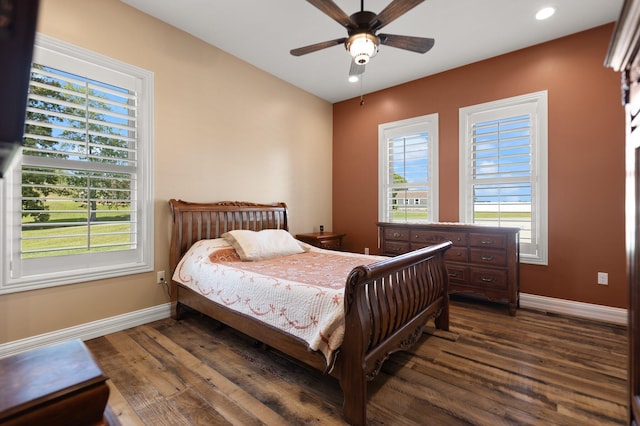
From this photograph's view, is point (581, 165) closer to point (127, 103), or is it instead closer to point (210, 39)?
point (210, 39)

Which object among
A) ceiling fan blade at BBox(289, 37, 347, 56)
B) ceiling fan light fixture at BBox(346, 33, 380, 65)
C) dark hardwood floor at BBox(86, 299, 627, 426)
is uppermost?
ceiling fan blade at BBox(289, 37, 347, 56)

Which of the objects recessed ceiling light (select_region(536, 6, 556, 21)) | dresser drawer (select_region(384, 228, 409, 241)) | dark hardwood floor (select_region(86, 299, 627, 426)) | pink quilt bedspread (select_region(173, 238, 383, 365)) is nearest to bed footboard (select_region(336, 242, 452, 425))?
pink quilt bedspread (select_region(173, 238, 383, 365))

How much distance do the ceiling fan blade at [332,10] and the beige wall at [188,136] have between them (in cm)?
197

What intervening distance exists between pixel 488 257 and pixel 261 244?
255 centimetres

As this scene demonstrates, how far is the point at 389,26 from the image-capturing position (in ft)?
10.1

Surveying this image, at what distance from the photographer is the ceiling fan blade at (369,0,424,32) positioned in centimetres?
186

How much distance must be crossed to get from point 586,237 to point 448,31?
105 inches

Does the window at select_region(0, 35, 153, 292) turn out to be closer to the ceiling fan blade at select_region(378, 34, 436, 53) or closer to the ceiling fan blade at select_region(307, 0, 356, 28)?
the ceiling fan blade at select_region(307, 0, 356, 28)

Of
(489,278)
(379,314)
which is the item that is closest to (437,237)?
(489,278)

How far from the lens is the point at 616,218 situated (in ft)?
9.70

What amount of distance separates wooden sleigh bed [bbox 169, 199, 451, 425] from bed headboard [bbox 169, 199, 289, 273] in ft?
0.03

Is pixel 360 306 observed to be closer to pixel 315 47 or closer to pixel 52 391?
pixel 52 391

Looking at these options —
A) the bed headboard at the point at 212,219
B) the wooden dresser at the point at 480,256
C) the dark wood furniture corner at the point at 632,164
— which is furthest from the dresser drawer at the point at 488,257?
the bed headboard at the point at 212,219

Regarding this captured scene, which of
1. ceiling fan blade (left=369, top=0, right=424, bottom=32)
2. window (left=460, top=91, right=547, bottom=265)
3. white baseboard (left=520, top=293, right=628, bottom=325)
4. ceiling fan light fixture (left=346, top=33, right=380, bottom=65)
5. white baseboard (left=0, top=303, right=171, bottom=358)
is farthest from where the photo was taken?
window (left=460, top=91, right=547, bottom=265)
